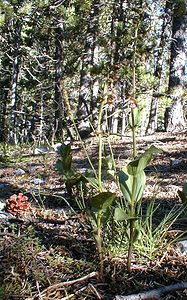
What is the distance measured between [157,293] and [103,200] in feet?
1.50

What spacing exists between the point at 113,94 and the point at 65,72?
1150 centimetres

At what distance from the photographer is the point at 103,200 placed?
1.57 m

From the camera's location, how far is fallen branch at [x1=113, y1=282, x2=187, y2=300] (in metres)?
1.50

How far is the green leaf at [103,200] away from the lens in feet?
5.08

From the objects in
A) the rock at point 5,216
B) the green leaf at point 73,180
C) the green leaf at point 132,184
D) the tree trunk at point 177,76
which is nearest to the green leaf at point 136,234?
the green leaf at point 132,184

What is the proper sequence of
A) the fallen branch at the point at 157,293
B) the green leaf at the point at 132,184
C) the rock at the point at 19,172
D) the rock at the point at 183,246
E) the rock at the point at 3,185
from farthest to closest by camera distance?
the rock at the point at 19,172, the rock at the point at 3,185, the rock at the point at 183,246, the green leaf at the point at 132,184, the fallen branch at the point at 157,293

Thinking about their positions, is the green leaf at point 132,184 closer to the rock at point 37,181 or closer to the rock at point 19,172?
the rock at point 37,181

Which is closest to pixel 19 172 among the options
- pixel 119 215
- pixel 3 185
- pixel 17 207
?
pixel 3 185

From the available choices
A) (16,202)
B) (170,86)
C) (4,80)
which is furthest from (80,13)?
(4,80)

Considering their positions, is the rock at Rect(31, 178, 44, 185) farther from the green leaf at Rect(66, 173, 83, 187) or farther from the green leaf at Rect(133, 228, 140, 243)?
the green leaf at Rect(133, 228, 140, 243)

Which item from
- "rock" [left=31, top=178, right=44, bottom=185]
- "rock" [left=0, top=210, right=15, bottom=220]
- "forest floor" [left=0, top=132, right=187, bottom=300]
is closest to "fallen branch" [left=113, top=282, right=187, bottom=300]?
"forest floor" [left=0, top=132, right=187, bottom=300]

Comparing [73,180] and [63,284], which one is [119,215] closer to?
[63,284]

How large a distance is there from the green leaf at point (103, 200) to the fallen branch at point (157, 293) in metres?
0.38

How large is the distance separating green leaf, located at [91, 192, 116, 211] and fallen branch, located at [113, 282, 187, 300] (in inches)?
15.0
